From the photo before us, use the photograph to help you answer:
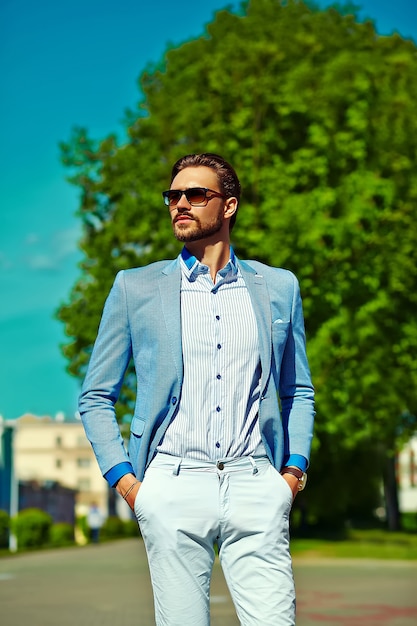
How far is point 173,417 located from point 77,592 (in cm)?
1248

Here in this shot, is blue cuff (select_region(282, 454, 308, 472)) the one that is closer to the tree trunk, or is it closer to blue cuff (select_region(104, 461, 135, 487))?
blue cuff (select_region(104, 461, 135, 487))

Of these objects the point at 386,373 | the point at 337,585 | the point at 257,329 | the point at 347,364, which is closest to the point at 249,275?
the point at 257,329

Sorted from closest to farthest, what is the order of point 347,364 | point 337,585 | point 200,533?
1. point 200,533
2. point 337,585
3. point 347,364

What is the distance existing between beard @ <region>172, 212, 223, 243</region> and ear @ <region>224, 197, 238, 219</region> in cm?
10

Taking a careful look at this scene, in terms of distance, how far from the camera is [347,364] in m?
26.3

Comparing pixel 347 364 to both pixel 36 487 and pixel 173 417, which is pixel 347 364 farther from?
pixel 36 487

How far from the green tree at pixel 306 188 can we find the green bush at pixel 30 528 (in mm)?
12619

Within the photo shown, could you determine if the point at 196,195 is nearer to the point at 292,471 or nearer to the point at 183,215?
the point at 183,215

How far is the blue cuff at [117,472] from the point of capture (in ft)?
12.2

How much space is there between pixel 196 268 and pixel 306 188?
938 inches

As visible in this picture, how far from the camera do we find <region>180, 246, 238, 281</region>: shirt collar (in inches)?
159

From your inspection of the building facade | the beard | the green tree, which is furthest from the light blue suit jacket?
the building facade

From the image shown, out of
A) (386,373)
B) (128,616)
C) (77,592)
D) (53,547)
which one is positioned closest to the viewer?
(128,616)

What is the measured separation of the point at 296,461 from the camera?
12.7 ft
